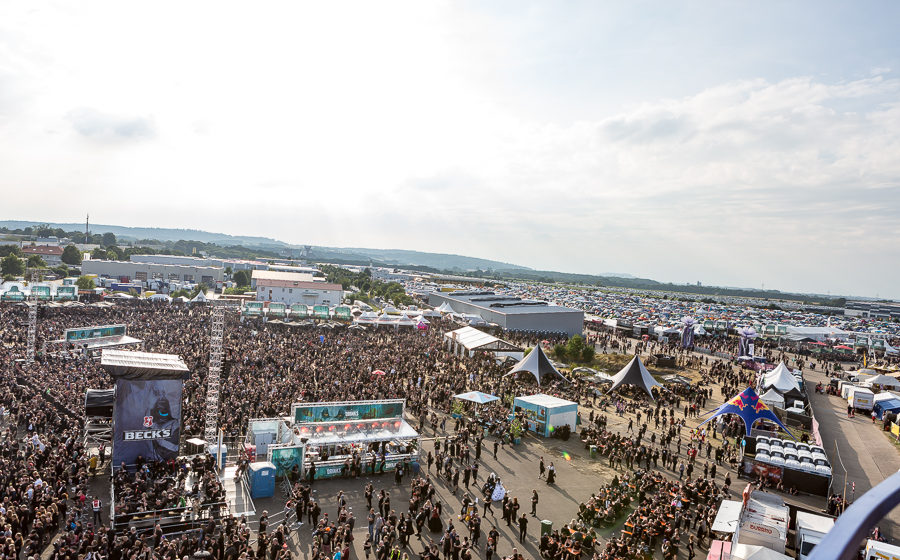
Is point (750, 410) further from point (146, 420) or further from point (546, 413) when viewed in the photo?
point (146, 420)

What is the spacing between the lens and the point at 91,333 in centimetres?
3156

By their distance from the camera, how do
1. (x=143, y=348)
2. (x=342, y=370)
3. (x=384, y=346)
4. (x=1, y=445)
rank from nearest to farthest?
(x=1, y=445)
(x=342, y=370)
(x=143, y=348)
(x=384, y=346)

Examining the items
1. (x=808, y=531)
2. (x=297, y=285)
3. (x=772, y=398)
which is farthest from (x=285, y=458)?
(x=297, y=285)

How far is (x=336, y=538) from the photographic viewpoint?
42.1 feet

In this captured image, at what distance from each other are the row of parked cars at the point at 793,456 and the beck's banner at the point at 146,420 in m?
20.0

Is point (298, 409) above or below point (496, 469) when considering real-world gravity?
above

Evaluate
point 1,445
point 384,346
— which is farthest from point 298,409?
point 384,346

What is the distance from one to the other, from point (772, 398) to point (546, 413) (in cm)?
1423

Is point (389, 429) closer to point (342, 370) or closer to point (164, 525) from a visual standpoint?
point (164, 525)

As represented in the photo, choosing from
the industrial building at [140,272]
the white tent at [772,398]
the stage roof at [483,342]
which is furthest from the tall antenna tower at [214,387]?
the industrial building at [140,272]

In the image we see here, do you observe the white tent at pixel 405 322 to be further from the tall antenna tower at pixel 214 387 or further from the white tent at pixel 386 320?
the tall antenna tower at pixel 214 387

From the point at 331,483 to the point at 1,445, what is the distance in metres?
10.4

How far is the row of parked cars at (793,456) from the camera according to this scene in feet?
62.1

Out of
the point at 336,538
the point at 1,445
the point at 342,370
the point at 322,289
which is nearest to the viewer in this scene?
the point at 336,538
